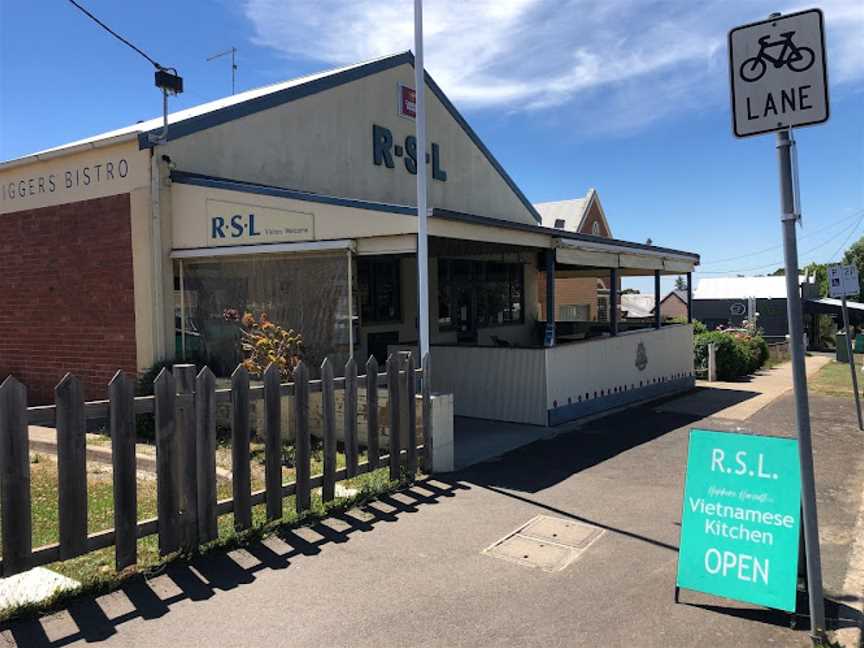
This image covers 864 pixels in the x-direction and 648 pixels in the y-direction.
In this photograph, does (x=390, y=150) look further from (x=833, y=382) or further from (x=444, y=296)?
(x=833, y=382)

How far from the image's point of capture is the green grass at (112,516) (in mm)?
4392

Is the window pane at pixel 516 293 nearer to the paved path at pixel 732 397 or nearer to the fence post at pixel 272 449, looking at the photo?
the paved path at pixel 732 397

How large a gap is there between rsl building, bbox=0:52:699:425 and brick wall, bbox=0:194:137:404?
0.03m

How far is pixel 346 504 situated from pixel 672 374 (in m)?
10.9

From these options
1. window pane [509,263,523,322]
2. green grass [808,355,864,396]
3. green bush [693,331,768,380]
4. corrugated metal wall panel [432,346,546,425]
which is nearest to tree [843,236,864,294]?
green grass [808,355,864,396]

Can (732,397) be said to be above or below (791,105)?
below

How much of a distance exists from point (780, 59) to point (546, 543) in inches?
145

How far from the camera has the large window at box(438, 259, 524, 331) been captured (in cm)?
1432

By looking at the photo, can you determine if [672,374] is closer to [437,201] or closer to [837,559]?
[437,201]

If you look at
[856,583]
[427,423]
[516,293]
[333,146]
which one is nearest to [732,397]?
[516,293]

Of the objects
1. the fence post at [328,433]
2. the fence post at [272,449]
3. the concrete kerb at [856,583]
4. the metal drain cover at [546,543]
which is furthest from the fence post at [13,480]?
the concrete kerb at [856,583]

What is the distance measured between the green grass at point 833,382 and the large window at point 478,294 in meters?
7.36

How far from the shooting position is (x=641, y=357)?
13.6m

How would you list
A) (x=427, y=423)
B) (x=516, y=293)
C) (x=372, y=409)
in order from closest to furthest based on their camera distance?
(x=372, y=409) → (x=427, y=423) → (x=516, y=293)
